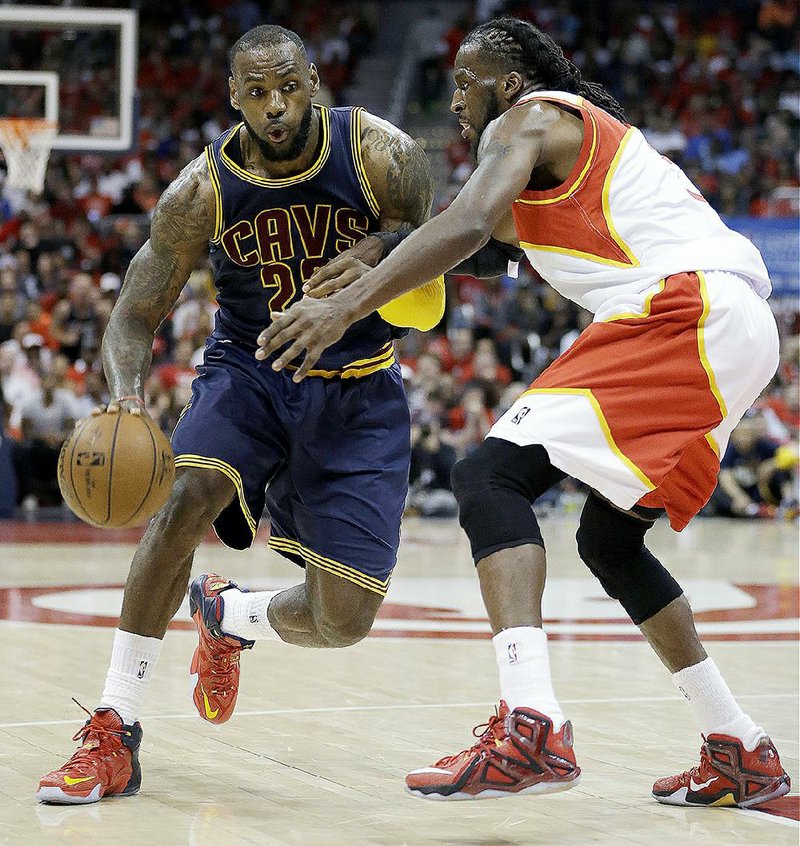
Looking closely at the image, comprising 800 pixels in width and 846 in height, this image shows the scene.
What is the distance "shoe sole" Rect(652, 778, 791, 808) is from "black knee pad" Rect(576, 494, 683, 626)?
0.49 m

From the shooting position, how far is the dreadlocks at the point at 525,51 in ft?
13.0

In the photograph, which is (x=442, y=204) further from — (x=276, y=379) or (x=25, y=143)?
(x=276, y=379)

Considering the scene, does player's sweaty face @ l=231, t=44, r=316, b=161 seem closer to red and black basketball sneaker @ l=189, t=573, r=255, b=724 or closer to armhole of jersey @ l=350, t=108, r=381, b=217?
armhole of jersey @ l=350, t=108, r=381, b=217

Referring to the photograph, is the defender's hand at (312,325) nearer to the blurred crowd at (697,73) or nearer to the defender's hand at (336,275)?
the defender's hand at (336,275)

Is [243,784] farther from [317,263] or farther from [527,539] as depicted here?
A: [317,263]

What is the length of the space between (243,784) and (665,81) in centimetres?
2064

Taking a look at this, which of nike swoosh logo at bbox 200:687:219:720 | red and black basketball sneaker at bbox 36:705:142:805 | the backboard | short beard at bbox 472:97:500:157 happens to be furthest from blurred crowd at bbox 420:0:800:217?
red and black basketball sneaker at bbox 36:705:142:805

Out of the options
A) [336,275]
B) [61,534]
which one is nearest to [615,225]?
[336,275]

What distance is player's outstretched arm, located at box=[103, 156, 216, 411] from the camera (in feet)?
14.6

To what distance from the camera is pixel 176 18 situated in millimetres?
23812

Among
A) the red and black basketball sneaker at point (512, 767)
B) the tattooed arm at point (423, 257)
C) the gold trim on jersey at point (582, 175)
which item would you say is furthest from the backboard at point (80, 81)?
the red and black basketball sneaker at point (512, 767)

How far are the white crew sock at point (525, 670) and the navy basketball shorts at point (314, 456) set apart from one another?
48.6 inches

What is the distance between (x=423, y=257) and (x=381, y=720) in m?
2.11

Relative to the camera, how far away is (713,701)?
4.07 meters
